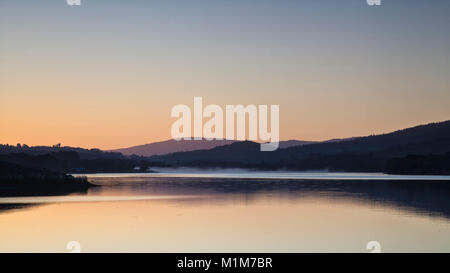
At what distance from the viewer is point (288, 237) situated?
88.9ft

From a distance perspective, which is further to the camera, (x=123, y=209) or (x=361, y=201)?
(x=361, y=201)

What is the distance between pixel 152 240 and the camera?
2595cm

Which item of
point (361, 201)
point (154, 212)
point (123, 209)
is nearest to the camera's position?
point (154, 212)

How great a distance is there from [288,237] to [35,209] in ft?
72.9

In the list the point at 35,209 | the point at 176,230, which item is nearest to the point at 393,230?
the point at 176,230
